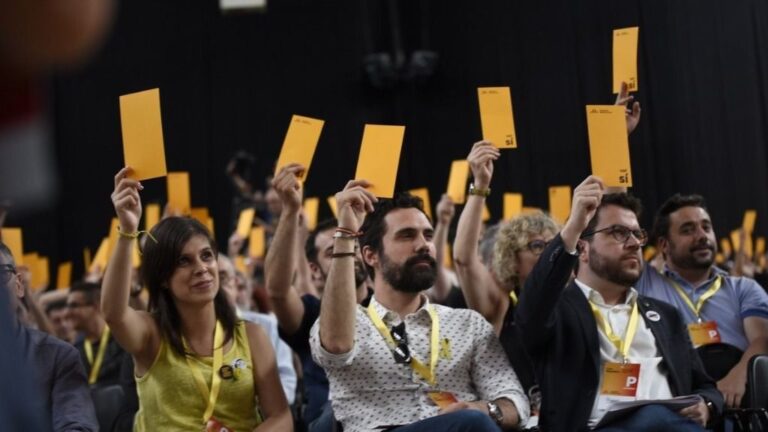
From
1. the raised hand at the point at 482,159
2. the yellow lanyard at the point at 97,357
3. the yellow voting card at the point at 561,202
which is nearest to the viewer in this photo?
the raised hand at the point at 482,159

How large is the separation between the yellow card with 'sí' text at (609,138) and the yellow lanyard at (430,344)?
2.16ft

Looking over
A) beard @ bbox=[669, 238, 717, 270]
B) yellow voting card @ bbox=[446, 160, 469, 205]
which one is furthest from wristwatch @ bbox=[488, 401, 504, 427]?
yellow voting card @ bbox=[446, 160, 469, 205]

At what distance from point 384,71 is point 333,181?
3.43 ft

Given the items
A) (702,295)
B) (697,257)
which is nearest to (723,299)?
(702,295)

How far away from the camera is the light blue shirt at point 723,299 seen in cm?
368

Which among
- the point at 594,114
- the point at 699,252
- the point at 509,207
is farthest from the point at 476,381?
the point at 509,207

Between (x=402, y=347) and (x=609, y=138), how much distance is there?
33.9 inches

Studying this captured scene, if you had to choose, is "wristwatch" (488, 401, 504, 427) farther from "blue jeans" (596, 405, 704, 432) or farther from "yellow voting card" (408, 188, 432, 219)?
"yellow voting card" (408, 188, 432, 219)

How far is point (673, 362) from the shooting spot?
9.87 ft

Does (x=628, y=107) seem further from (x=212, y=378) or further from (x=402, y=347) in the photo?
(x=212, y=378)

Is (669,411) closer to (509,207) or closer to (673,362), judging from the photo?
(673,362)

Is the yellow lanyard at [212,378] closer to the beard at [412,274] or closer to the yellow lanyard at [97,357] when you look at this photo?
the beard at [412,274]

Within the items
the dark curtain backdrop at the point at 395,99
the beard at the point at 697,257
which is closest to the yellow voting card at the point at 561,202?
the beard at the point at 697,257

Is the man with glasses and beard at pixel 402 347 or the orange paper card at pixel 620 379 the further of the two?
the orange paper card at pixel 620 379
